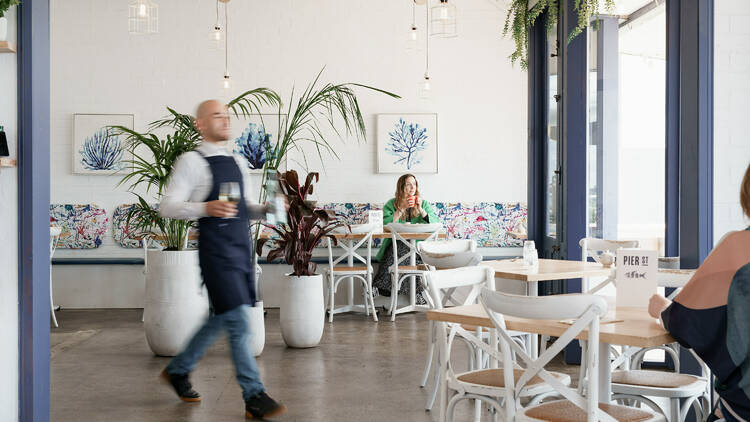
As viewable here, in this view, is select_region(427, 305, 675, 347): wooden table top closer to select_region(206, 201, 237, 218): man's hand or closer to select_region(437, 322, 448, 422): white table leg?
select_region(437, 322, 448, 422): white table leg

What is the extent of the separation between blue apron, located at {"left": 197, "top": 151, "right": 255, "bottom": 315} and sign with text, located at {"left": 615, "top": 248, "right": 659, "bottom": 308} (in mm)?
1880

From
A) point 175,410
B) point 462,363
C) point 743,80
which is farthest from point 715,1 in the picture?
point 175,410

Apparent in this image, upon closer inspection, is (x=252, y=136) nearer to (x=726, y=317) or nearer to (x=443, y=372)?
(x=443, y=372)

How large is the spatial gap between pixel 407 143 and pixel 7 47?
5.90 metres

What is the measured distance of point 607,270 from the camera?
4.20 meters

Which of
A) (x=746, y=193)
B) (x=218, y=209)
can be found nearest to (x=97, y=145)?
(x=218, y=209)

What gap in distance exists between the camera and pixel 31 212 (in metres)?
3.16

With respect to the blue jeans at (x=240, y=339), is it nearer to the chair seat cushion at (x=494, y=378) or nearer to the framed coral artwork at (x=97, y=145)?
the chair seat cushion at (x=494, y=378)

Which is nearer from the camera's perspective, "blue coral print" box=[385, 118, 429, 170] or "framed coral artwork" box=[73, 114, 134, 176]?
"framed coral artwork" box=[73, 114, 134, 176]

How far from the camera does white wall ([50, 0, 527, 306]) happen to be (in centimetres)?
850

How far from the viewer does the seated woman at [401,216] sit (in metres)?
8.20

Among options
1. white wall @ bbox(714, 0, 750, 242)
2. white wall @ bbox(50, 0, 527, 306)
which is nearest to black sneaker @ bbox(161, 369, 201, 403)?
white wall @ bbox(714, 0, 750, 242)

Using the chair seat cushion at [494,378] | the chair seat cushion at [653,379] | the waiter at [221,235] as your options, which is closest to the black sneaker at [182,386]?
the waiter at [221,235]

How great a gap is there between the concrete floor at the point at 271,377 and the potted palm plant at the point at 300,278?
170 millimetres
